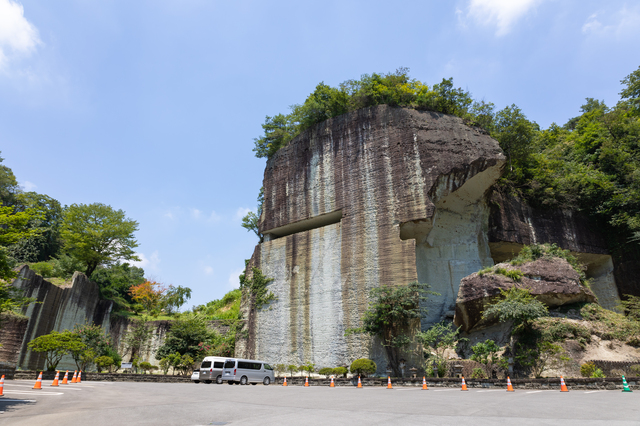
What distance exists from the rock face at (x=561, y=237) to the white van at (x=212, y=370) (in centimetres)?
1709

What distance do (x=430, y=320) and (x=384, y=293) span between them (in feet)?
13.4

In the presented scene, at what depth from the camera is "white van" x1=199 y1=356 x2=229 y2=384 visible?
59.2 ft

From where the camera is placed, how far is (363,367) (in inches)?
704

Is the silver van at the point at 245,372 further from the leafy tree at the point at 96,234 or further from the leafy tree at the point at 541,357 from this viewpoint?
the leafy tree at the point at 96,234

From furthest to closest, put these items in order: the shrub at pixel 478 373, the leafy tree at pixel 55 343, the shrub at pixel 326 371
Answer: the shrub at pixel 326 371, the leafy tree at pixel 55 343, the shrub at pixel 478 373

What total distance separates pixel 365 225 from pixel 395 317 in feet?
17.5

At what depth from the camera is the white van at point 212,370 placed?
18031 mm

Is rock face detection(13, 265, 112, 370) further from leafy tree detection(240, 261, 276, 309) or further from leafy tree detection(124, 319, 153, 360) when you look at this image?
leafy tree detection(240, 261, 276, 309)

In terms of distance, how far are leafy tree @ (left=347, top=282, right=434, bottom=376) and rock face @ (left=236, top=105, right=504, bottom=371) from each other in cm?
72

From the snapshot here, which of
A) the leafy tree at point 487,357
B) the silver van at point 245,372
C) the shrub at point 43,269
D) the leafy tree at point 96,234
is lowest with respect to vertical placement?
the silver van at point 245,372

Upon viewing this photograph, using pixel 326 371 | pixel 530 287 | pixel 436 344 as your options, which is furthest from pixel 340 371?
pixel 530 287

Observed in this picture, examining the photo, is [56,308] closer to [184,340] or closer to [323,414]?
[184,340]

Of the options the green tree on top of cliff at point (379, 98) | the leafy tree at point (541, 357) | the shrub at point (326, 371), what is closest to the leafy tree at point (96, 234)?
the green tree on top of cliff at point (379, 98)

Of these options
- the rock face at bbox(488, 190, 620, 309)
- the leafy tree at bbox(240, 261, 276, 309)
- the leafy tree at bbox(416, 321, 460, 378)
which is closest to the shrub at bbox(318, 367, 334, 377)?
the leafy tree at bbox(416, 321, 460, 378)
